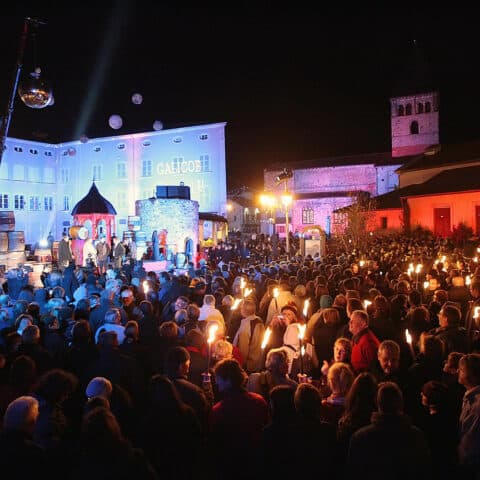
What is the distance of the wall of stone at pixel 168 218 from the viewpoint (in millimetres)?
25219

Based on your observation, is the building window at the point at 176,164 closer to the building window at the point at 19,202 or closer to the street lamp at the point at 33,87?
the building window at the point at 19,202

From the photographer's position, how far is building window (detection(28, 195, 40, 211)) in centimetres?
4406

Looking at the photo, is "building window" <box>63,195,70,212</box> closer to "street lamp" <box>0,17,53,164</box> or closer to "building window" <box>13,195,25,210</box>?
"building window" <box>13,195,25,210</box>

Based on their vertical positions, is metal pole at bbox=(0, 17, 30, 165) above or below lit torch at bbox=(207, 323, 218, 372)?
above

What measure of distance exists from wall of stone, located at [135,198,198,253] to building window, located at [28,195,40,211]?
2262cm

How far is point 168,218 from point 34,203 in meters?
24.4

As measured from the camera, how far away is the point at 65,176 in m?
47.0

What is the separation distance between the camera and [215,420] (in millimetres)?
3926

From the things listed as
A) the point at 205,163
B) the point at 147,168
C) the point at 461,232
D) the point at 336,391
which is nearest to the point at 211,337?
the point at 336,391

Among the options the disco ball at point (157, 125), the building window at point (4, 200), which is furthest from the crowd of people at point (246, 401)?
the building window at point (4, 200)

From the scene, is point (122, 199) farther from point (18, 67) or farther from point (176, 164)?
point (18, 67)

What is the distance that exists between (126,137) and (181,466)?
4333 cm

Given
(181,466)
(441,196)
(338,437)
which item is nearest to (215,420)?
(181,466)

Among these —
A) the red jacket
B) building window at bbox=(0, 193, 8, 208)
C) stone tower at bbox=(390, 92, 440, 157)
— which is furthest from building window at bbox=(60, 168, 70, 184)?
the red jacket
